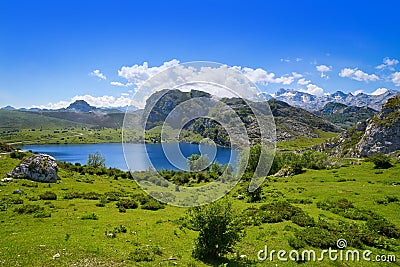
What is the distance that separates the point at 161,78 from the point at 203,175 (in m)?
64.3

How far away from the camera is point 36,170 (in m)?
45.6

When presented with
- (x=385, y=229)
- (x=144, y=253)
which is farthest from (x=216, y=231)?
(x=385, y=229)

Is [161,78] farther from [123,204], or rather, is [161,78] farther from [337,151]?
[337,151]

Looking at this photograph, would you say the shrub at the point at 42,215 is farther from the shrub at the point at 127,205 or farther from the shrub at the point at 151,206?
the shrub at the point at 151,206

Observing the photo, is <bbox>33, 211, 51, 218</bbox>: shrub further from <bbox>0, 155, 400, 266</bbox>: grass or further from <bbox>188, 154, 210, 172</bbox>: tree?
<bbox>188, 154, 210, 172</bbox>: tree

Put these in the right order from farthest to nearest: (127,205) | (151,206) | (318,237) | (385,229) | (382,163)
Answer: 1. (382,163)
2. (151,206)
3. (127,205)
4. (385,229)
5. (318,237)

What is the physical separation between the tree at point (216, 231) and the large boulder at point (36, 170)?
3994 centimetres

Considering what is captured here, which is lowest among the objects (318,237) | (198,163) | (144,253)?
(198,163)

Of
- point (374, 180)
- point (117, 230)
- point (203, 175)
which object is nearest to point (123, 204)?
point (117, 230)

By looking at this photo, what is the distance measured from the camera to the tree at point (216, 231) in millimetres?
15969

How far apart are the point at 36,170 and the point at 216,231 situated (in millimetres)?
41461

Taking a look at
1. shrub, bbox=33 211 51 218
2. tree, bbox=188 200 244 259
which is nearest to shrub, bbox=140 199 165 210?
shrub, bbox=33 211 51 218

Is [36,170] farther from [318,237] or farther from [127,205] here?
[318,237]

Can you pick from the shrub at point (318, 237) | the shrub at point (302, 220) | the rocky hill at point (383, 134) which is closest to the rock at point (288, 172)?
the shrub at point (302, 220)
